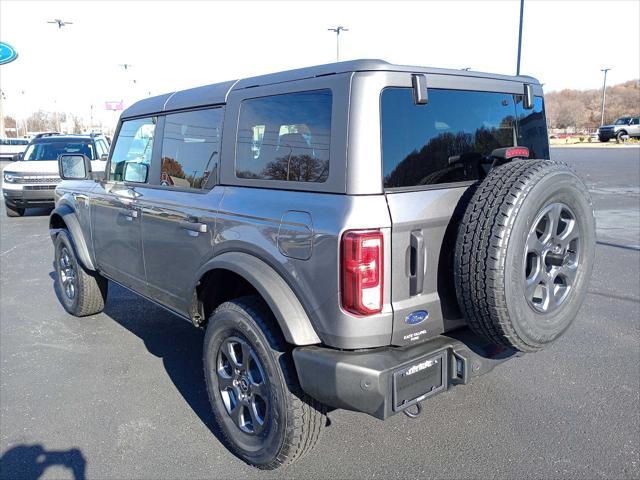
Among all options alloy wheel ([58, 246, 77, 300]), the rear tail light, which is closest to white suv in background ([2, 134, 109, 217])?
alloy wheel ([58, 246, 77, 300])

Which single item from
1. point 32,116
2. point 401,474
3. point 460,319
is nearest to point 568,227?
point 460,319

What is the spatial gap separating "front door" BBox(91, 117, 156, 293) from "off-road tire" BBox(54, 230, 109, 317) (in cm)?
53

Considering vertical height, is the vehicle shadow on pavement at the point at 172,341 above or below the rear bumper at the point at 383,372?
below

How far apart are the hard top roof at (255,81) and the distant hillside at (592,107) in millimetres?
82703

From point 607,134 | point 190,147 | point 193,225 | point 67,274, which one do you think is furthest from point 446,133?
point 607,134

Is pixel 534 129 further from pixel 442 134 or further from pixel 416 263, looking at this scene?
pixel 416 263

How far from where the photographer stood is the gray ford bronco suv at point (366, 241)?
7.59ft

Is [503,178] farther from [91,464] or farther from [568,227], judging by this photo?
[91,464]

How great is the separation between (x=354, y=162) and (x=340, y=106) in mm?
277

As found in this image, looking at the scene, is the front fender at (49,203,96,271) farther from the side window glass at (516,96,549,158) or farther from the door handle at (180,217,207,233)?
the side window glass at (516,96,549,158)

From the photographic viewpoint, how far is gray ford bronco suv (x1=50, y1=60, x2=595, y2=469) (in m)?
2.31

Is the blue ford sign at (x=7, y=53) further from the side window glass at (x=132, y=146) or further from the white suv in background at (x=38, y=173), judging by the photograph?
the side window glass at (x=132, y=146)

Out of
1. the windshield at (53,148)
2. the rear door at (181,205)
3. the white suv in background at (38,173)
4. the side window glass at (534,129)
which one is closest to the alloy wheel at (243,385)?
the rear door at (181,205)

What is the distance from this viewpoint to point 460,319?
2664mm
